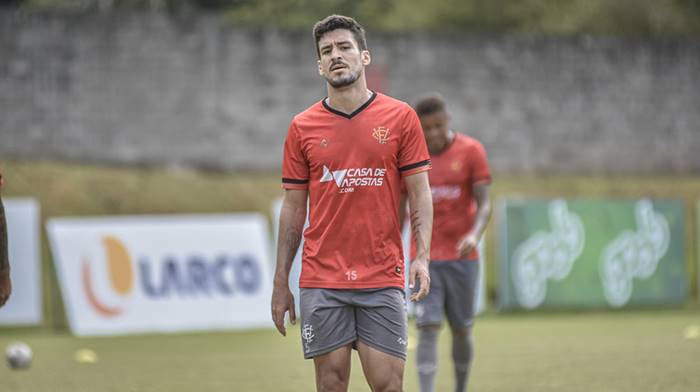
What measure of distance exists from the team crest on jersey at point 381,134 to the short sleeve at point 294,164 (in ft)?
1.33

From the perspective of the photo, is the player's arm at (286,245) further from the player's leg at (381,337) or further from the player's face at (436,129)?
the player's face at (436,129)

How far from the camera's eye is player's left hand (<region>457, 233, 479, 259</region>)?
9.40 m

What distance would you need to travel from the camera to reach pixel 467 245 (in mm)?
9422

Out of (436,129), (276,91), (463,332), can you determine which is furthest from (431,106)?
(276,91)

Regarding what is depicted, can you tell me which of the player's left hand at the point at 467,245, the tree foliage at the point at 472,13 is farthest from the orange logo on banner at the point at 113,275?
the tree foliage at the point at 472,13

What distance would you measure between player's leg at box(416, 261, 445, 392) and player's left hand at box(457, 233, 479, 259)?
13.1 inches

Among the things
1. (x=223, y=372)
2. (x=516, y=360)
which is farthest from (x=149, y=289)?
(x=516, y=360)

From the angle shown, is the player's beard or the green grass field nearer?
the player's beard

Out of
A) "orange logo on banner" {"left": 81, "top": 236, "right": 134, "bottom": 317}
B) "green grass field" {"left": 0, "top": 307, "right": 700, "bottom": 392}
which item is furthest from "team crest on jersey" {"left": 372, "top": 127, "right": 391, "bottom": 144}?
"orange logo on banner" {"left": 81, "top": 236, "right": 134, "bottom": 317}

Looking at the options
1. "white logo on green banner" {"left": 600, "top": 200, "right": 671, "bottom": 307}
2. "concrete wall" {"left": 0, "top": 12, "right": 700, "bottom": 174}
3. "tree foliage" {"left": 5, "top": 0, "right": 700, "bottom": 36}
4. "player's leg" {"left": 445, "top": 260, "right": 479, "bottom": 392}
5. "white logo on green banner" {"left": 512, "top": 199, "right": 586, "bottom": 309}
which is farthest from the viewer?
"tree foliage" {"left": 5, "top": 0, "right": 700, "bottom": 36}

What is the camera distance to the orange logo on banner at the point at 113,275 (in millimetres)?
16141

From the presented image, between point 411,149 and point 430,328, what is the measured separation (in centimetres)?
318

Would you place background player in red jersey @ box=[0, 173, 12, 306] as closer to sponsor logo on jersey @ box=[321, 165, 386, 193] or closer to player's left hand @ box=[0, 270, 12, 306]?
player's left hand @ box=[0, 270, 12, 306]

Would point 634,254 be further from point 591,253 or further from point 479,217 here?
point 479,217
